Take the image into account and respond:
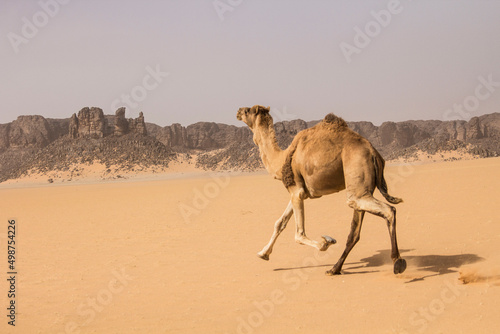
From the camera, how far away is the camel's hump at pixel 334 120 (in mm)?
7473

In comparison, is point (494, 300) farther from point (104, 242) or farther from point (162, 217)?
point (162, 217)

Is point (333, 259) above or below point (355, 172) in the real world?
below

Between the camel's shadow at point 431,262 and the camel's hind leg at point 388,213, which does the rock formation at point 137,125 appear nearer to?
the camel's shadow at point 431,262

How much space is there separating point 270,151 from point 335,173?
1.71m

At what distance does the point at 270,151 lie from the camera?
8383 millimetres

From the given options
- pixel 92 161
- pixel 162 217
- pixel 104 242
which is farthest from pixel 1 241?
pixel 92 161

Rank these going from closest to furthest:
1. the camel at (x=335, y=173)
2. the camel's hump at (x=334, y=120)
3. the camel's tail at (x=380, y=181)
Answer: the camel at (x=335, y=173) → the camel's tail at (x=380, y=181) → the camel's hump at (x=334, y=120)

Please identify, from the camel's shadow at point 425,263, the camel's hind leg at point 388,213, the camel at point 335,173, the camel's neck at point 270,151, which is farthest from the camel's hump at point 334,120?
the camel's shadow at point 425,263

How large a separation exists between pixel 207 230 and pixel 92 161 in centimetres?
8661

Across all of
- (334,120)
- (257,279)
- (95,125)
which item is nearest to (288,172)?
(334,120)

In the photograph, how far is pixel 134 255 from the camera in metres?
10.1

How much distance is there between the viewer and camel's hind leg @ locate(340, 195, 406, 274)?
6.14m

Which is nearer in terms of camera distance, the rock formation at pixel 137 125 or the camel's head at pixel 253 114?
the camel's head at pixel 253 114

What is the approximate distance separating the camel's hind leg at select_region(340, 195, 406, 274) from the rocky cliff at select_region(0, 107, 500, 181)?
76.4 m
